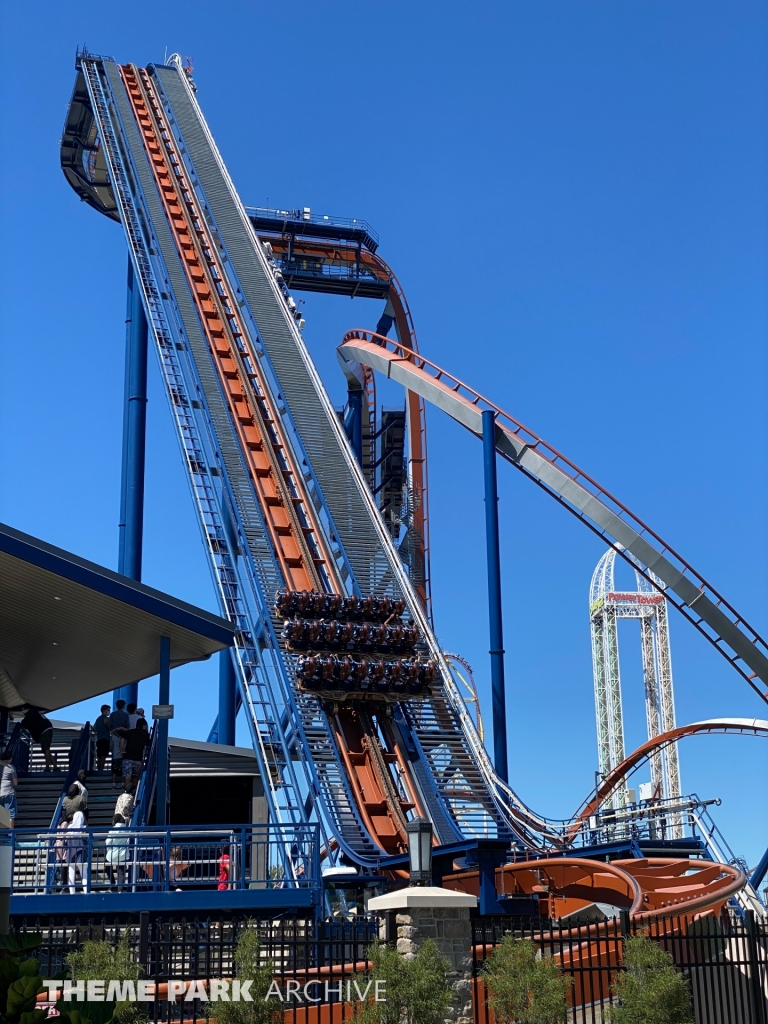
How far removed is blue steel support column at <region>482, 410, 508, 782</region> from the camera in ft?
73.6

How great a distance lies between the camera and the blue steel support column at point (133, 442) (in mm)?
27438

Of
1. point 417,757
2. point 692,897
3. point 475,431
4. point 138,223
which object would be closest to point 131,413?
point 138,223

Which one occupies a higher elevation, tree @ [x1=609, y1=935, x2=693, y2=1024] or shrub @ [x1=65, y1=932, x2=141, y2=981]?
shrub @ [x1=65, y1=932, x2=141, y2=981]

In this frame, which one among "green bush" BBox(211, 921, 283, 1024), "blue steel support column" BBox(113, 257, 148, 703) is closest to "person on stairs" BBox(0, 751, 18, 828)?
"green bush" BBox(211, 921, 283, 1024)

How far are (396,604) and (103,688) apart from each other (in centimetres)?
502

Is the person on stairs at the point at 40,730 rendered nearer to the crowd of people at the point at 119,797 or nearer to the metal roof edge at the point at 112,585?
the crowd of people at the point at 119,797

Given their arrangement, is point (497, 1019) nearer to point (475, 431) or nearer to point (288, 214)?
point (475, 431)

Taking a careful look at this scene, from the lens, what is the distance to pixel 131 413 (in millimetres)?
29078

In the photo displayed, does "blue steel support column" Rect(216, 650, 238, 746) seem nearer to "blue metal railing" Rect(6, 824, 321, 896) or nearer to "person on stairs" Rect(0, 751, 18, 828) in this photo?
"person on stairs" Rect(0, 751, 18, 828)

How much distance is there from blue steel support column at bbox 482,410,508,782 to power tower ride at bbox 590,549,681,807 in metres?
51.1

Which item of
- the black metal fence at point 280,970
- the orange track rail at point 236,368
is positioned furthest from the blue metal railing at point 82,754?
the black metal fence at point 280,970

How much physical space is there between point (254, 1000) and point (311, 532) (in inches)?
603

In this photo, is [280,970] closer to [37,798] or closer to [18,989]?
[18,989]

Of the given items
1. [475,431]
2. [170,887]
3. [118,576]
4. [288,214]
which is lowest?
[170,887]
